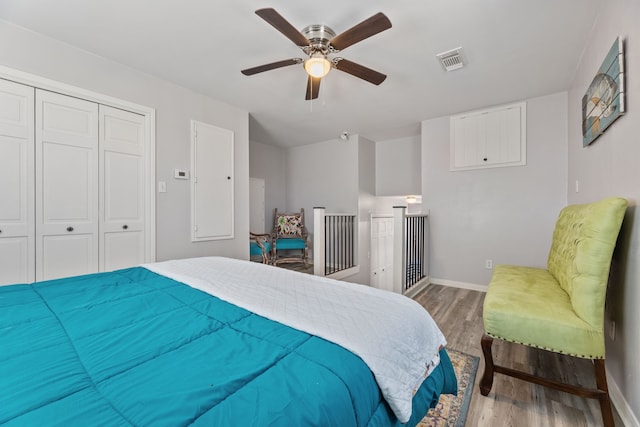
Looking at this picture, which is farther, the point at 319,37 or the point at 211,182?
the point at 211,182

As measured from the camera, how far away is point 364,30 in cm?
171

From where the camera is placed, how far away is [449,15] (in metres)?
1.94

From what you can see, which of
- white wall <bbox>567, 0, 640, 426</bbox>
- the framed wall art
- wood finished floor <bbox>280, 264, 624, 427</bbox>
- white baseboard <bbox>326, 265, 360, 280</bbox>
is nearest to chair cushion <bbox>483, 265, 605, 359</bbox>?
white wall <bbox>567, 0, 640, 426</bbox>

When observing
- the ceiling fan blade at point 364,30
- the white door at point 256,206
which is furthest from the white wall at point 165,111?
the ceiling fan blade at point 364,30

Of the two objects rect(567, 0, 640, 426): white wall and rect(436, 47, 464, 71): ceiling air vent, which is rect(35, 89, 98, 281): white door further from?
rect(567, 0, 640, 426): white wall

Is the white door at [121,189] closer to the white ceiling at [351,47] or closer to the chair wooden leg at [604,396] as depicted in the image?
the white ceiling at [351,47]

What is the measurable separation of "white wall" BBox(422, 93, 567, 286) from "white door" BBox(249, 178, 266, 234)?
3.12 metres

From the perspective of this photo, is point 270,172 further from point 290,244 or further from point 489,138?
point 489,138

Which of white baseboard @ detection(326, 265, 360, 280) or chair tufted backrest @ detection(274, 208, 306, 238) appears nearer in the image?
white baseboard @ detection(326, 265, 360, 280)

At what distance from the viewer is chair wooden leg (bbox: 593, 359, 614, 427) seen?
1307 millimetres

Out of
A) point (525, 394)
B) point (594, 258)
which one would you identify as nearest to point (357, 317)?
point (594, 258)

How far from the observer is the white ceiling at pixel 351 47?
1.89 metres

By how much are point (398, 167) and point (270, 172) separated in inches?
103

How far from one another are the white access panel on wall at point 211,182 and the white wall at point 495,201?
9.35 feet
